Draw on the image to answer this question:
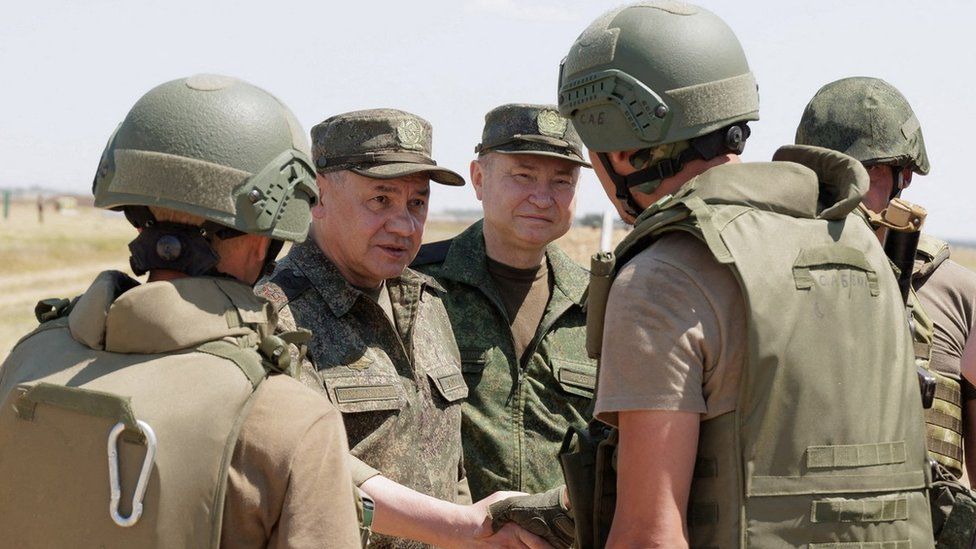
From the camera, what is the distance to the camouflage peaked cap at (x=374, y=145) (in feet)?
14.7

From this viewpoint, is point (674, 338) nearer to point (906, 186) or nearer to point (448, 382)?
point (448, 382)

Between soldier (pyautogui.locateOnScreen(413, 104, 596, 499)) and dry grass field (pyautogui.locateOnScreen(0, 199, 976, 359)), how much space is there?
401 inches

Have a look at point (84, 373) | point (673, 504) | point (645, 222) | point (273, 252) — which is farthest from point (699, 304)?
point (84, 373)

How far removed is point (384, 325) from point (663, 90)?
157 cm

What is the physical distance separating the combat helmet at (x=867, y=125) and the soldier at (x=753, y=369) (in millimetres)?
1756

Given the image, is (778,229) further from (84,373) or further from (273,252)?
(84,373)

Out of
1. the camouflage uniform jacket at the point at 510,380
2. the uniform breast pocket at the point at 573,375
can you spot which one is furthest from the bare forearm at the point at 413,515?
the uniform breast pocket at the point at 573,375

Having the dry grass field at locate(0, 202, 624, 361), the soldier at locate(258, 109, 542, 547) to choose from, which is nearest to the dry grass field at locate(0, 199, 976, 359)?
the dry grass field at locate(0, 202, 624, 361)

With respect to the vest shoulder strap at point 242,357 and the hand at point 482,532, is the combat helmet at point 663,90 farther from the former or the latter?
the hand at point 482,532

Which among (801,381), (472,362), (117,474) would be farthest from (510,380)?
(117,474)

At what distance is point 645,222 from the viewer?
307 cm

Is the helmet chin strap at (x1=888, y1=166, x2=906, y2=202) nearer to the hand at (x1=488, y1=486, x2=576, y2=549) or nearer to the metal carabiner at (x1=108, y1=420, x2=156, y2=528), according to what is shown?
the hand at (x1=488, y1=486, x2=576, y2=549)

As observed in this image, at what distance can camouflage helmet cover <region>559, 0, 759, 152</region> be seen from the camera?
10.7ft

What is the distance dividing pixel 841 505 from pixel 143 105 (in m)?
2.10
